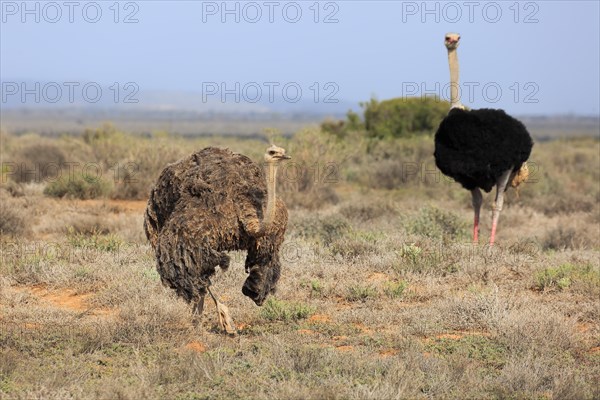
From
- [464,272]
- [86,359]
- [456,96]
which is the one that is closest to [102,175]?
[456,96]

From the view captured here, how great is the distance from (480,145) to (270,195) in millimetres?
5344

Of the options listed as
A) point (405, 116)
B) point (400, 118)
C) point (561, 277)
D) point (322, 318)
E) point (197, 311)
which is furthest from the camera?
point (405, 116)

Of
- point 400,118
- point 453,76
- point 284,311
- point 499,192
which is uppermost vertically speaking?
point 400,118

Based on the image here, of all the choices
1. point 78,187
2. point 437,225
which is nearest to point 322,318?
point 437,225

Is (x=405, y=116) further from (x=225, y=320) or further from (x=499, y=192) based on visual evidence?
(x=225, y=320)

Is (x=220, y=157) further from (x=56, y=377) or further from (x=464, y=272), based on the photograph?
(x=464, y=272)

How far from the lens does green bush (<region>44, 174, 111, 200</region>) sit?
52.7ft

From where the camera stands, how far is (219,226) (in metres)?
6.38

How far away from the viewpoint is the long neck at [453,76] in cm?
1159

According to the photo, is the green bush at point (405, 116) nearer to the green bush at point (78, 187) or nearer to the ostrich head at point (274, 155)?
the green bush at point (78, 187)

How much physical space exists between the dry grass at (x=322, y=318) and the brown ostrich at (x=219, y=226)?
1.59 feet

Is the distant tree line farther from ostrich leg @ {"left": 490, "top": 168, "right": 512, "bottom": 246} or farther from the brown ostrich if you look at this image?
the brown ostrich

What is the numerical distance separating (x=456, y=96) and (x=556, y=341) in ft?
17.9

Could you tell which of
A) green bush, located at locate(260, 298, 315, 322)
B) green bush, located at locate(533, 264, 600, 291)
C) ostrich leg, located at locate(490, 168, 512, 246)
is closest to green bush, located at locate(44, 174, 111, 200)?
ostrich leg, located at locate(490, 168, 512, 246)
